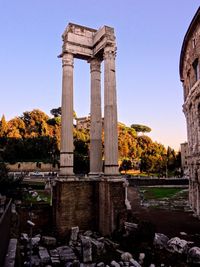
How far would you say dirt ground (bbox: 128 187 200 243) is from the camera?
15359mm

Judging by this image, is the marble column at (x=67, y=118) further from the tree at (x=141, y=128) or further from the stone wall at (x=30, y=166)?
the tree at (x=141, y=128)

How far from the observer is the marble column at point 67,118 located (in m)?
14.6

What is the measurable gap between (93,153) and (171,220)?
24.0 feet

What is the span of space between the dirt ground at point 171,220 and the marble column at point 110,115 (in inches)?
196

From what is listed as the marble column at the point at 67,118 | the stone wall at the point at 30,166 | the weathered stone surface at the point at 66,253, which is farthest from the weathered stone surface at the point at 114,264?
the stone wall at the point at 30,166

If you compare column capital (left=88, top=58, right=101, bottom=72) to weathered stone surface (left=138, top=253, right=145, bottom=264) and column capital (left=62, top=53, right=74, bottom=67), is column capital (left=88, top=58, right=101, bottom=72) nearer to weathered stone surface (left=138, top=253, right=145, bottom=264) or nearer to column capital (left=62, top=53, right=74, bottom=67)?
column capital (left=62, top=53, right=74, bottom=67)

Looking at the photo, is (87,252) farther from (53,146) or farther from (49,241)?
(53,146)

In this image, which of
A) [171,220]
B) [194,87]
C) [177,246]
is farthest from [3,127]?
[177,246]

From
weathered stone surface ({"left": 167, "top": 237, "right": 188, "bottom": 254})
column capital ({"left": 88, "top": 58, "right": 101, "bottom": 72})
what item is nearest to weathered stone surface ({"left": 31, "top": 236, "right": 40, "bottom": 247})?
weathered stone surface ({"left": 167, "top": 237, "right": 188, "bottom": 254})

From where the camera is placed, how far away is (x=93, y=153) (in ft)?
52.4

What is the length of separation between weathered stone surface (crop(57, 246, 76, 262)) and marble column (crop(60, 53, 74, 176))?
3.87 metres

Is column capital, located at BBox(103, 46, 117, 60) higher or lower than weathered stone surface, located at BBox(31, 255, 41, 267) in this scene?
higher

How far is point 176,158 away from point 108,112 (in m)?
60.9

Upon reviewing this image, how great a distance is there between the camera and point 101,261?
415 inches
